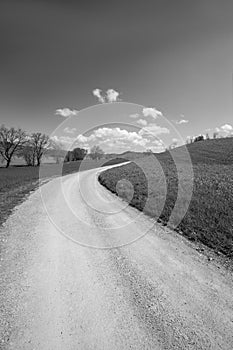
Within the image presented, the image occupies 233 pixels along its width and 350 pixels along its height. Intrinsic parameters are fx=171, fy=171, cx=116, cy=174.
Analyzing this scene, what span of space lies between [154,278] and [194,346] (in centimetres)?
134

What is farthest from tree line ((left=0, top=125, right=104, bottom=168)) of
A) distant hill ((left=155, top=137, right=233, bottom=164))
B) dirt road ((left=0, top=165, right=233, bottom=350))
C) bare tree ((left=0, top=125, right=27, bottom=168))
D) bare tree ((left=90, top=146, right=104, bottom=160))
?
dirt road ((left=0, top=165, right=233, bottom=350))

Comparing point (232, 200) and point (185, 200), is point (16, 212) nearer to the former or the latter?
point (185, 200)

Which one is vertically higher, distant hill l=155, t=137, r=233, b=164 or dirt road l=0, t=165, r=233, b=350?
distant hill l=155, t=137, r=233, b=164

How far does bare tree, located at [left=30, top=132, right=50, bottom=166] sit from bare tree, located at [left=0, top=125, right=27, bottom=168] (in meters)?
6.35

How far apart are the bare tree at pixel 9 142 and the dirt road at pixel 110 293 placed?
211 ft

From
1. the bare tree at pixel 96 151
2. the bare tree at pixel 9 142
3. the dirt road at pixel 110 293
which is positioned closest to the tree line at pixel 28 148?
the bare tree at pixel 9 142

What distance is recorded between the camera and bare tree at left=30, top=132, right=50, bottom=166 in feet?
231

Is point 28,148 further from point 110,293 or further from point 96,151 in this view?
point 110,293

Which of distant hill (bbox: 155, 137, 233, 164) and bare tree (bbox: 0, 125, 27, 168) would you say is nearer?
distant hill (bbox: 155, 137, 233, 164)

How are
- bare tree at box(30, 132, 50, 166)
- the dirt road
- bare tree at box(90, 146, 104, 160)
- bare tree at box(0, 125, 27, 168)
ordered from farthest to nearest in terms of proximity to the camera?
1. bare tree at box(30, 132, 50, 166)
2. bare tree at box(0, 125, 27, 168)
3. bare tree at box(90, 146, 104, 160)
4. the dirt road

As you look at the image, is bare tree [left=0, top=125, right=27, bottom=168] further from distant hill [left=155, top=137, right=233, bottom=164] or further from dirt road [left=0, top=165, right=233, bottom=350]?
dirt road [left=0, top=165, right=233, bottom=350]

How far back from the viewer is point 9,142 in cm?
6047

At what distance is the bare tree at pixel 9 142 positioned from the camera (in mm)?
59250

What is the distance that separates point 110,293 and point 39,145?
7681 centimetres
